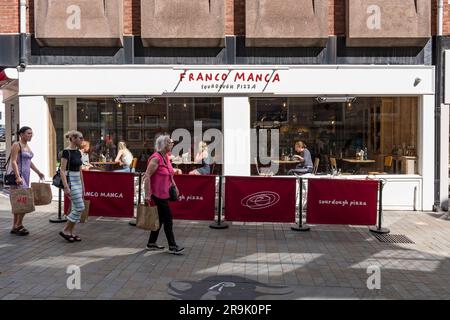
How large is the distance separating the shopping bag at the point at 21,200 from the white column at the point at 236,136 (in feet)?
16.4

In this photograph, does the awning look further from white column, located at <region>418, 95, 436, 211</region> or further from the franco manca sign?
white column, located at <region>418, 95, 436, 211</region>

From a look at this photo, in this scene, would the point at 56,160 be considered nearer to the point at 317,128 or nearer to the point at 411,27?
the point at 317,128

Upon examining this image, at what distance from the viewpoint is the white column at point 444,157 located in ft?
38.1

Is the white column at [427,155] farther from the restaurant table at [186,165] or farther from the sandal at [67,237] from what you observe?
the sandal at [67,237]

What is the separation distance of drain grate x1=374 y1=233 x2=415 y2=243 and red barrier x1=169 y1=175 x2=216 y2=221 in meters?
3.11

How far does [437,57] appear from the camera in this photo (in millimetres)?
11602

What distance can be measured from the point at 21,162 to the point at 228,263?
4.06m

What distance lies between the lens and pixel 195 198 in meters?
9.37

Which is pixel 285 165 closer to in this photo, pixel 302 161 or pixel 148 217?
pixel 302 161

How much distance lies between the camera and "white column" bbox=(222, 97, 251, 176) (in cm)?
1189

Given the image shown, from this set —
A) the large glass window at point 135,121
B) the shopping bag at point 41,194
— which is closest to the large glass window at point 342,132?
the large glass window at point 135,121

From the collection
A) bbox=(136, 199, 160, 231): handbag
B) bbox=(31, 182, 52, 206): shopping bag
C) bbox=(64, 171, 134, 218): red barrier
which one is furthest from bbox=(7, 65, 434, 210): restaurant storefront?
bbox=(136, 199, 160, 231): handbag

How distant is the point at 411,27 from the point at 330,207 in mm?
5183
